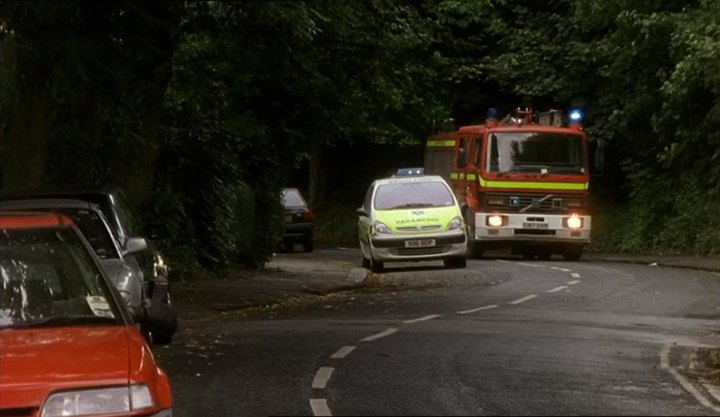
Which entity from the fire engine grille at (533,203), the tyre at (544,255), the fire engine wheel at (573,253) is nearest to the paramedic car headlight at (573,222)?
the fire engine grille at (533,203)

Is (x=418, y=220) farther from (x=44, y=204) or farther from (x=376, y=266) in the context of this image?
(x=44, y=204)

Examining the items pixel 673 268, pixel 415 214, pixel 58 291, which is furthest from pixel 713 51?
pixel 58 291

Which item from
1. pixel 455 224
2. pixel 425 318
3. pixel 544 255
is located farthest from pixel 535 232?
pixel 425 318

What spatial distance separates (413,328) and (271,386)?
5702 millimetres

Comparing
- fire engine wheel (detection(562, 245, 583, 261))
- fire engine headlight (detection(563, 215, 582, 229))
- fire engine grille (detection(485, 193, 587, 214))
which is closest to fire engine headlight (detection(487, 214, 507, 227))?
fire engine grille (detection(485, 193, 587, 214))

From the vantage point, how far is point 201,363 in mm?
15125

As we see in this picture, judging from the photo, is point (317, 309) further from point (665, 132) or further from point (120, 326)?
point (665, 132)

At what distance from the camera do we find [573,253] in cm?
3725

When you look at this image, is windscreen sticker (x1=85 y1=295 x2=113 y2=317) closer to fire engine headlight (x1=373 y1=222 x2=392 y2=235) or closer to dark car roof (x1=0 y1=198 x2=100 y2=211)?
dark car roof (x1=0 y1=198 x2=100 y2=211)

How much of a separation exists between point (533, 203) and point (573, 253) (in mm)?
2272

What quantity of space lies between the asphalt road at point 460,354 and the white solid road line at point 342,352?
94 millimetres

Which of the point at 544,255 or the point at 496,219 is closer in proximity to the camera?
the point at 496,219

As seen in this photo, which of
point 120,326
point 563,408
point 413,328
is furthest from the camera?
point 413,328

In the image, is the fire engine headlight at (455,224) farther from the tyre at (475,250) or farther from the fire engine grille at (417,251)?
the tyre at (475,250)
